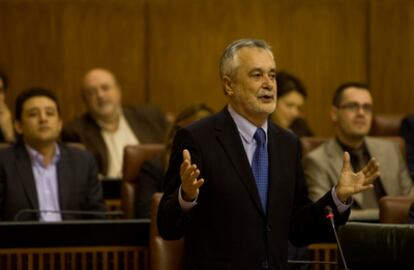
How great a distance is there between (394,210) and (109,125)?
7.49ft

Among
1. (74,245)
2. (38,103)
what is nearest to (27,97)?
(38,103)

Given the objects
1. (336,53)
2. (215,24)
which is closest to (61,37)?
(215,24)

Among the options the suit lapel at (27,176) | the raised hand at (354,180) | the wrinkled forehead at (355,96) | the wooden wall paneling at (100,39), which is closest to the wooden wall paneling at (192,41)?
the wooden wall paneling at (100,39)

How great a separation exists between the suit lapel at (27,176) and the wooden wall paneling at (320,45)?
2416 millimetres

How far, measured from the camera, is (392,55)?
613 centimetres

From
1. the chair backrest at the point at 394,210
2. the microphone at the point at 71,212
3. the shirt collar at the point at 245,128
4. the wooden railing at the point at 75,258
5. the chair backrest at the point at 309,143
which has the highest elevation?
the shirt collar at the point at 245,128

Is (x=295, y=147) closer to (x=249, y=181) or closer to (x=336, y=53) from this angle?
(x=249, y=181)

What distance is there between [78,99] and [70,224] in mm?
2727

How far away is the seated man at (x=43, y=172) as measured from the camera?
392 centimetres

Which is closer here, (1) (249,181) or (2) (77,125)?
(1) (249,181)

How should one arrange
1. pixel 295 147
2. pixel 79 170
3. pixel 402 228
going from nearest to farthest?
pixel 402 228, pixel 295 147, pixel 79 170

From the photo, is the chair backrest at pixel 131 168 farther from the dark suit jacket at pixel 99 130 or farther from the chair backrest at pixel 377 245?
the chair backrest at pixel 377 245

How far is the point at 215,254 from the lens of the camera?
2.53 m

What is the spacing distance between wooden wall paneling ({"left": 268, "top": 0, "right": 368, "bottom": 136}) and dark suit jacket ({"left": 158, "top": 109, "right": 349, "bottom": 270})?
11.3 feet
